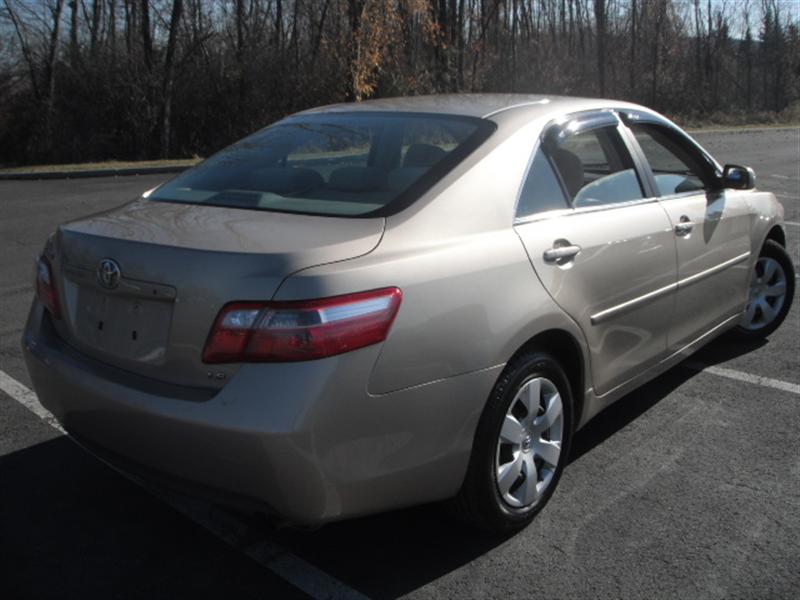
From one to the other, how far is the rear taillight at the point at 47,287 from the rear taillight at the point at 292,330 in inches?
36.4

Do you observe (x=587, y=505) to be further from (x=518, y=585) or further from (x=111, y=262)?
(x=111, y=262)

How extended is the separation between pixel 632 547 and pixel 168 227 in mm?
2060

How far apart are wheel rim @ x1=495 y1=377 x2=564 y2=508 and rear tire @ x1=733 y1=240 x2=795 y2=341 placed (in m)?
2.66

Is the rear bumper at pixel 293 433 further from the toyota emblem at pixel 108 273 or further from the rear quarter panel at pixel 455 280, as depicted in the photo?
the toyota emblem at pixel 108 273

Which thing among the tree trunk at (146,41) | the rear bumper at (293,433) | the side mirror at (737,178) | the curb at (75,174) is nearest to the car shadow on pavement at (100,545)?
the rear bumper at (293,433)

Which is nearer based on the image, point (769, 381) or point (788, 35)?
point (769, 381)

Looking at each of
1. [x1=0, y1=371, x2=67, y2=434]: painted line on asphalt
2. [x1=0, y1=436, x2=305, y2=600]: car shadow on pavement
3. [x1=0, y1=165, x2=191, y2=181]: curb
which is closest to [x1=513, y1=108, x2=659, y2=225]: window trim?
[x1=0, y1=436, x2=305, y2=600]: car shadow on pavement

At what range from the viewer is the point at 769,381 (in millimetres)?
4879

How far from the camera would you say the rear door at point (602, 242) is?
3330 millimetres

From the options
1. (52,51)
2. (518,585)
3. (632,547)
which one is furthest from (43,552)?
(52,51)

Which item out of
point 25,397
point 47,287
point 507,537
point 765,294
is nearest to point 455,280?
point 507,537

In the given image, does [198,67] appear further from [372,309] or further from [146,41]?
[372,309]

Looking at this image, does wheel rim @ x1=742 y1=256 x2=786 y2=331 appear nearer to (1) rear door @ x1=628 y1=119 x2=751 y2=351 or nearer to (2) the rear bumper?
(1) rear door @ x1=628 y1=119 x2=751 y2=351

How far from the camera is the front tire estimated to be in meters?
2.99
